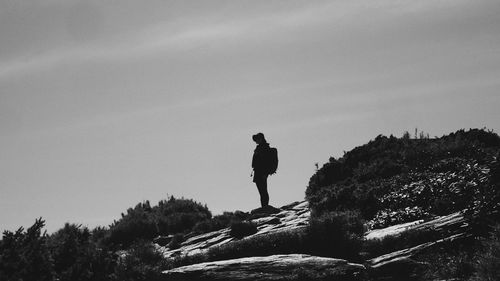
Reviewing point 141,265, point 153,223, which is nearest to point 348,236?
point 141,265

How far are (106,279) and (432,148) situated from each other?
42.5 feet

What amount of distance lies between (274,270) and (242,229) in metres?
4.91

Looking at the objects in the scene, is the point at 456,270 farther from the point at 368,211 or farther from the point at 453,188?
the point at 368,211

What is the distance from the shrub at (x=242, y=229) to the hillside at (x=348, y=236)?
3 cm

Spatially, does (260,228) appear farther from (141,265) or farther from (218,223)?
(141,265)

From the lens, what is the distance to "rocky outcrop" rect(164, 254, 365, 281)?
13633mm

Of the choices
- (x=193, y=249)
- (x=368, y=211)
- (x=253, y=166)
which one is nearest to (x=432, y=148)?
(x=368, y=211)

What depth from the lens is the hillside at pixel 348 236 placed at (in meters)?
12.1

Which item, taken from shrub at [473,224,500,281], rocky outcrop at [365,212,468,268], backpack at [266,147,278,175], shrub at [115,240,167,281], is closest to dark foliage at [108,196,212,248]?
backpack at [266,147,278,175]

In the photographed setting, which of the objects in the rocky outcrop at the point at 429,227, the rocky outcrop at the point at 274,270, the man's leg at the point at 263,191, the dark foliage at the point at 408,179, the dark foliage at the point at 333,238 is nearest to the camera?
the rocky outcrop at the point at 274,270

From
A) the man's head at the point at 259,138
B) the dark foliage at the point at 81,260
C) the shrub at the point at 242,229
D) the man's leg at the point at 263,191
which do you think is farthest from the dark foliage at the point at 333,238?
the man's head at the point at 259,138

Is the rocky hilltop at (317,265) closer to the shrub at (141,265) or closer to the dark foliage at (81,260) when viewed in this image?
the shrub at (141,265)

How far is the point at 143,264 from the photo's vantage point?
1659 cm

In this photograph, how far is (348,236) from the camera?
15.7 meters
